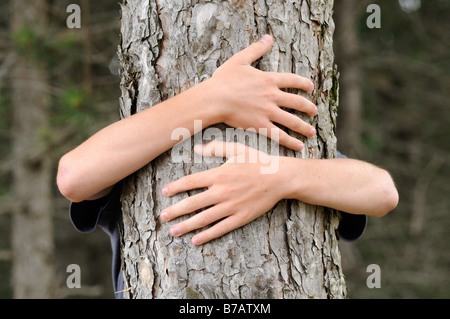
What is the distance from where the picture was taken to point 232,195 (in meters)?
1.27

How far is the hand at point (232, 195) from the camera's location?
1.27 meters

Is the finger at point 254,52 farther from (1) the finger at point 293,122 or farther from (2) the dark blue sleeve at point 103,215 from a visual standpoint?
(2) the dark blue sleeve at point 103,215

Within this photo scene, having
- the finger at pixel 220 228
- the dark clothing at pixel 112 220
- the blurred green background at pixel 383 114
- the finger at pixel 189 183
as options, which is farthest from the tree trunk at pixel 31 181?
the finger at pixel 220 228

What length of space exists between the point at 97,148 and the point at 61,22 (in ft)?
13.4

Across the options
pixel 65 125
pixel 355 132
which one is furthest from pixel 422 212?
pixel 65 125

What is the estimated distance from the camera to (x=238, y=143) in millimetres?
1316

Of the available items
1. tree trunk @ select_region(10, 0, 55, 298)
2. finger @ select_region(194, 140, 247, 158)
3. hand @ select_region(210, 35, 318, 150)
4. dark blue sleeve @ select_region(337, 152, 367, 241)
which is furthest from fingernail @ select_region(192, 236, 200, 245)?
tree trunk @ select_region(10, 0, 55, 298)

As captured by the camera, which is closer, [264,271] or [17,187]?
[264,271]

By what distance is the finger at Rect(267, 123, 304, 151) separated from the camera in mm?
1329

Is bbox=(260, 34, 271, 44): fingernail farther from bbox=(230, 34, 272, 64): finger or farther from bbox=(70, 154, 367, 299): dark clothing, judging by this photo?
bbox=(70, 154, 367, 299): dark clothing

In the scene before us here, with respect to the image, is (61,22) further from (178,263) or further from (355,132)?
(178,263)

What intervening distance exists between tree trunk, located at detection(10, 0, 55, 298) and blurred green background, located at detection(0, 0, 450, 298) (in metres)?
0.04

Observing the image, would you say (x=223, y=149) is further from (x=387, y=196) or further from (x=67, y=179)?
(x=387, y=196)
